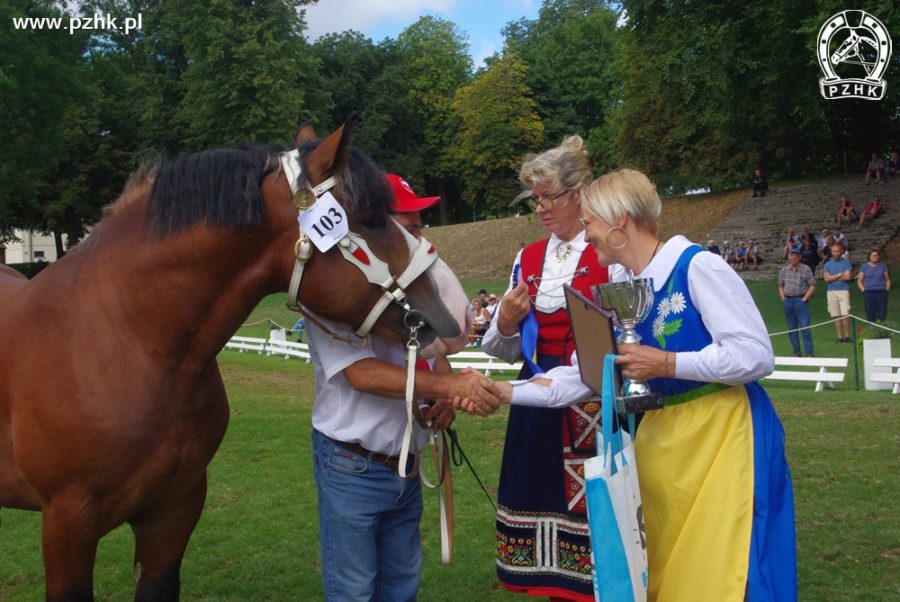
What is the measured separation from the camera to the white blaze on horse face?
2725 mm

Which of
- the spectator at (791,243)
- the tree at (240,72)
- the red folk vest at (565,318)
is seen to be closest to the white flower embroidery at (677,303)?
the red folk vest at (565,318)

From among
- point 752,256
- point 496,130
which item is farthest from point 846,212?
point 496,130

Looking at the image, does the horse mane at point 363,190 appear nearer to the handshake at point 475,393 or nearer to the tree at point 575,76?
the handshake at point 475,393

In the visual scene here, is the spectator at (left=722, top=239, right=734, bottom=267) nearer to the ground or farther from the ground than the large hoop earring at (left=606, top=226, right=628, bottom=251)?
farther from the ground

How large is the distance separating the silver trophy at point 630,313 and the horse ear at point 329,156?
3.08 feet

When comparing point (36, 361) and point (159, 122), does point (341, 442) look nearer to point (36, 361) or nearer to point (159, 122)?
point (36, 361)

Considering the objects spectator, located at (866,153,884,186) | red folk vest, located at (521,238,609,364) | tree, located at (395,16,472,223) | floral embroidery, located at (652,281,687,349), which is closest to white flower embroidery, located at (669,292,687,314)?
floral embroidery, located at (652,281,687,349)

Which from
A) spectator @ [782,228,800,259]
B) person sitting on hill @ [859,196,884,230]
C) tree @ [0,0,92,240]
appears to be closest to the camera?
spectator @ [782,228,800,259]

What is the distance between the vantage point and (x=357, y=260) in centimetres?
261

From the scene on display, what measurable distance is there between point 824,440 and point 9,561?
24.5 ft

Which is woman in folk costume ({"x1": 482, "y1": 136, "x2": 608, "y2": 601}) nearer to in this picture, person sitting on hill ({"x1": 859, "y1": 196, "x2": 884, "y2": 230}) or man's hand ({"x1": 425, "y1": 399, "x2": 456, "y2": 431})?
man's hand ({"x1": 425, "y1": 399, "x2": 456, "y2": 431})

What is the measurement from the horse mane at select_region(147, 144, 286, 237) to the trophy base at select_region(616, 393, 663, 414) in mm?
1323

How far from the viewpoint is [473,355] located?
16.3 m

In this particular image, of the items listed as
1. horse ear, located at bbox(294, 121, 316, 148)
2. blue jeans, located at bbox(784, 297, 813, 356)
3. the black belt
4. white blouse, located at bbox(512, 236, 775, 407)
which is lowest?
blue jeans, located at bbox(784, 297, 813, 356)
